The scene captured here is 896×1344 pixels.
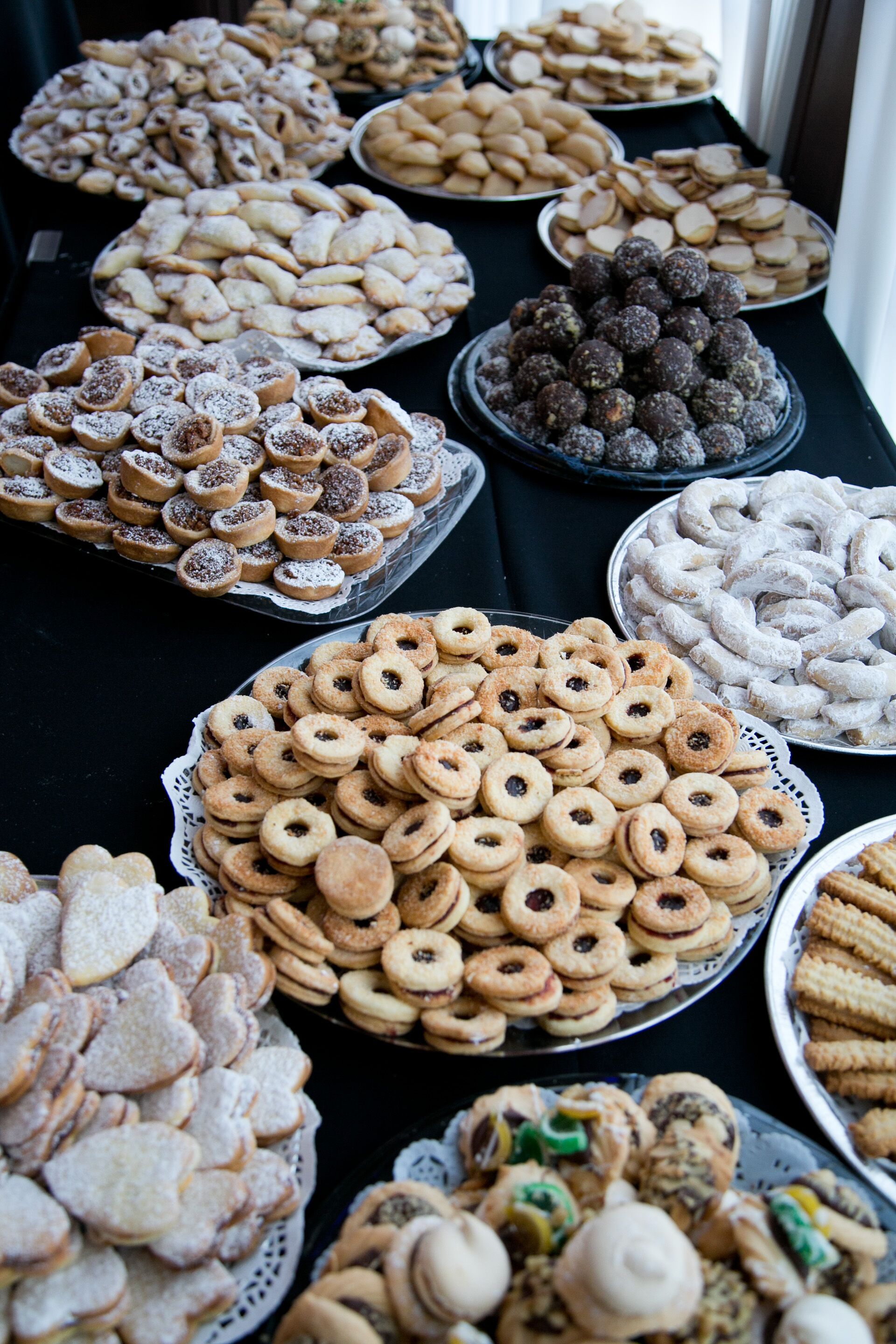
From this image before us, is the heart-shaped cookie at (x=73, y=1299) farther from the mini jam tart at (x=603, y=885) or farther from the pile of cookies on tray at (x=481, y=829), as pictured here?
Result: the mini jam tart at (x=603, y=885)

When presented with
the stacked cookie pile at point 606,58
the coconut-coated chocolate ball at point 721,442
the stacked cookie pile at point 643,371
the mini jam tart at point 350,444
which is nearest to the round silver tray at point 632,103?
the stacked cookie pile at point 606,58

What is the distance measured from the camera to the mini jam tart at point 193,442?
1931 millimetres

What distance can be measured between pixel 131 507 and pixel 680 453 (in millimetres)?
1210

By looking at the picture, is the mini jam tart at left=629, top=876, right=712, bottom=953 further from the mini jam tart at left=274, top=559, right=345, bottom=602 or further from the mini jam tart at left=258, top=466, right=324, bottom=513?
the mini jam tart at left=258, top=466, right=324, bottom=513

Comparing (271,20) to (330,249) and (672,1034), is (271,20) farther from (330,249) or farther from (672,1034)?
(672,1034)

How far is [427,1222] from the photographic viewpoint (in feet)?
3.24

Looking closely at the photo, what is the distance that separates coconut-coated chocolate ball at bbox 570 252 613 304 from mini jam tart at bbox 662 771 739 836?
140 cm

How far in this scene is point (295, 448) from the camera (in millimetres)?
1994

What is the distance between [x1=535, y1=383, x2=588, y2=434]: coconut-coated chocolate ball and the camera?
7.36 feet

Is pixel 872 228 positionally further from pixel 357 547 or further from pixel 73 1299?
pixel 73 1299

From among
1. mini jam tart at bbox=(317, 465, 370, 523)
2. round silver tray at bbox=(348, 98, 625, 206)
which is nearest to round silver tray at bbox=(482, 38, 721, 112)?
round silver tray at bbox=(348, 98, 625, 206)

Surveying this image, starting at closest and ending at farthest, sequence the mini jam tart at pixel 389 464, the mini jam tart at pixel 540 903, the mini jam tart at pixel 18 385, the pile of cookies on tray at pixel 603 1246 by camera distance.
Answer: the pile of cookies on tray at pixel 603 1246, the mini jam tart at pixel 540 903, the mini jam tart at pixel 389 464, the mini jam tart at pixel 18 385

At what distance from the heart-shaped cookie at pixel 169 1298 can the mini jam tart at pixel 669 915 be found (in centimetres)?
63

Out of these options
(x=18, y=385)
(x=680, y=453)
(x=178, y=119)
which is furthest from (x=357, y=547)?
(x=178, y=119)
